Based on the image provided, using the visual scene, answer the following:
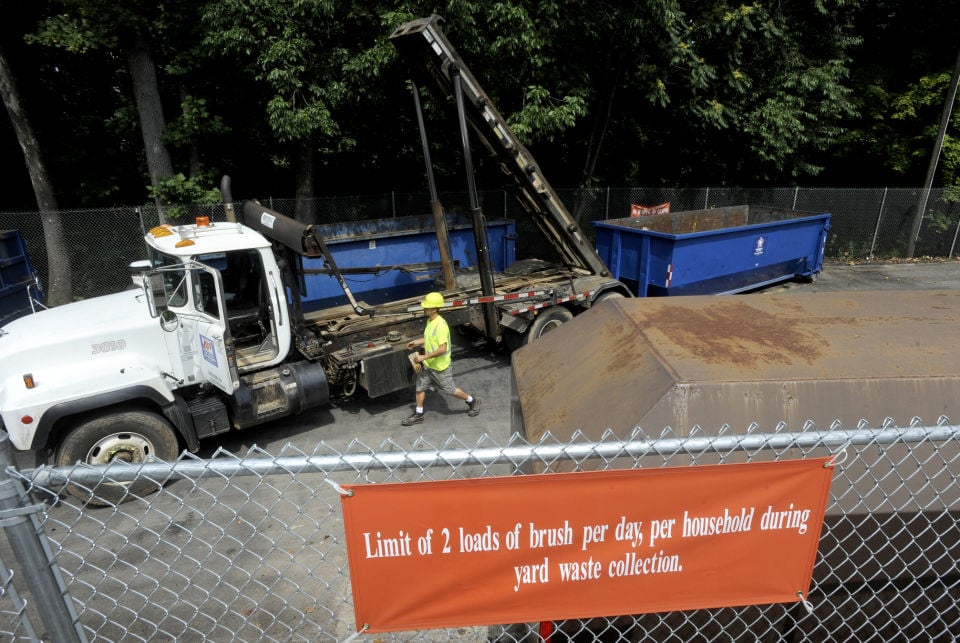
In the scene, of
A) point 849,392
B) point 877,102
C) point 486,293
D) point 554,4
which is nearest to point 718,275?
point 486,293

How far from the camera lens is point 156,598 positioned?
14.3 ft

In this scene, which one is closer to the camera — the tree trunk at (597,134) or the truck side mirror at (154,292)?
the truck side mirror at (154,292)

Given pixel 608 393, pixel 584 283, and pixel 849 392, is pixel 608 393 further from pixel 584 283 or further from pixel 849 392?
pixel 584 283

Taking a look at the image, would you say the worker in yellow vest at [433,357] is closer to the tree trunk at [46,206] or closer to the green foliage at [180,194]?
the green foliage at [180,194]

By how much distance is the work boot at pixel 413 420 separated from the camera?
712 cm

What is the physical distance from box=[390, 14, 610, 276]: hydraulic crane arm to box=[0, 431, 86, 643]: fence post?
22.5ft

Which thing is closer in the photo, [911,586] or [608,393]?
[911,586]

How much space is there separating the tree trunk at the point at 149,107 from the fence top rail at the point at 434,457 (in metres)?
11.5

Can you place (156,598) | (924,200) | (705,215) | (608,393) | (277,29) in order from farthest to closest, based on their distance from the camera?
(924,200), (705,215), (277,29), (156,598), (608,393)

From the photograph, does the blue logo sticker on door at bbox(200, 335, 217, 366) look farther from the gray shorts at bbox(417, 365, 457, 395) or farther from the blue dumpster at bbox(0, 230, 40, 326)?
the blue dumpster at bbox(0, 230, 40, 326)

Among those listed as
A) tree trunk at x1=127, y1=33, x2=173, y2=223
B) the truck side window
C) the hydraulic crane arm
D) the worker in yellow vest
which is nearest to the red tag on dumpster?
the hydraulic crane arm

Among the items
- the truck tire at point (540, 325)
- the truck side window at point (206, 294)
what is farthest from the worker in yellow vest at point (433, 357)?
the truck side window at point (206, 294)

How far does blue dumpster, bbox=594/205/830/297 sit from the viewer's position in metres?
10.0

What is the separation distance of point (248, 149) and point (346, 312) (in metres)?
9.40
